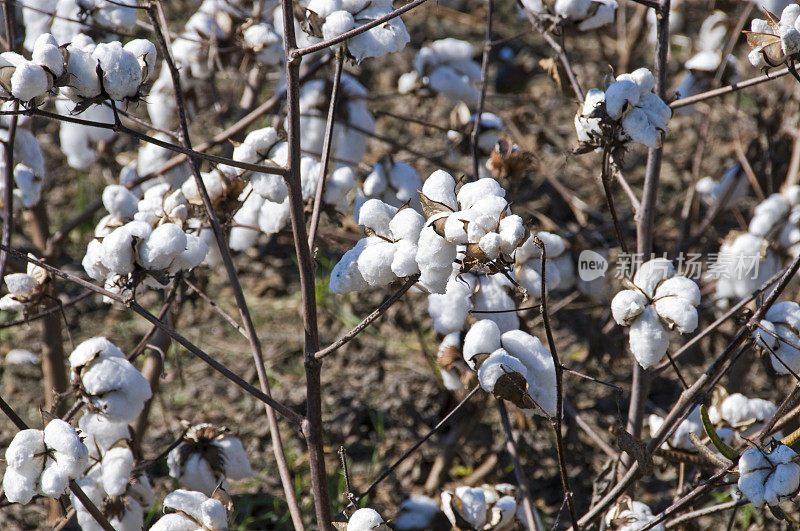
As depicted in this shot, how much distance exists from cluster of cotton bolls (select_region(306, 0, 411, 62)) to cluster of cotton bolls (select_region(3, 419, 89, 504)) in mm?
691

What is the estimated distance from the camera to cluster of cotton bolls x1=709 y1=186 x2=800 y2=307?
189 cm

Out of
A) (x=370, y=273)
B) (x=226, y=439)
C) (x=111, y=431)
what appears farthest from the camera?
(x=226, y=439)

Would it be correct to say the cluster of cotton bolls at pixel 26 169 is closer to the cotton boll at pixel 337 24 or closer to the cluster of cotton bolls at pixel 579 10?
the cotton boll at pixel 337 24

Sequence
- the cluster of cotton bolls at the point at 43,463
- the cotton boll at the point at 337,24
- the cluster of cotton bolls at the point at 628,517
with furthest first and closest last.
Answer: the cluster of cotton bolls at the point at 628,517, the cotton boll at the point at 337,24, the cluster of cotton bolls at the point at 43,463

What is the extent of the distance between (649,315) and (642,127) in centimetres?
28

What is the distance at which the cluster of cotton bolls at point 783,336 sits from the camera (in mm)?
1272

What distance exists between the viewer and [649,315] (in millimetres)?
1203

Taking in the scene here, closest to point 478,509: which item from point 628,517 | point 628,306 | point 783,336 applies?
point 628,517

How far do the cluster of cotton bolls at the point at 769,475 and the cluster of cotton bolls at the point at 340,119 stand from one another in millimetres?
1150

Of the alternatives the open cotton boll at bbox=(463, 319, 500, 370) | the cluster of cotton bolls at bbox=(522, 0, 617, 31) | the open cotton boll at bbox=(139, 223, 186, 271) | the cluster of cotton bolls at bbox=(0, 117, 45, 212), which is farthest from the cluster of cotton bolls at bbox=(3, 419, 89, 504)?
the cluster of cotton bolls at bbox=(522, 0, 617, 31)

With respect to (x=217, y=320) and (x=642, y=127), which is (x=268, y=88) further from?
(x=642, y=127)

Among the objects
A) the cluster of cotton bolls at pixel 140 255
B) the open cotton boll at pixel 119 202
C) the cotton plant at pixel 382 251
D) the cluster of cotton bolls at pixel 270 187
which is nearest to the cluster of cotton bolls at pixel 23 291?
the open cotton boll at pixel 119 202

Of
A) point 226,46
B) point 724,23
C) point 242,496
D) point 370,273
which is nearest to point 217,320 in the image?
point 242,496

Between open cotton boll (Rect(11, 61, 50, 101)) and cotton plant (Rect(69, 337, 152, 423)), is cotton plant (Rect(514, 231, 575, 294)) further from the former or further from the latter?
open cotton boll (Rect(11, 61, 50, 101))
